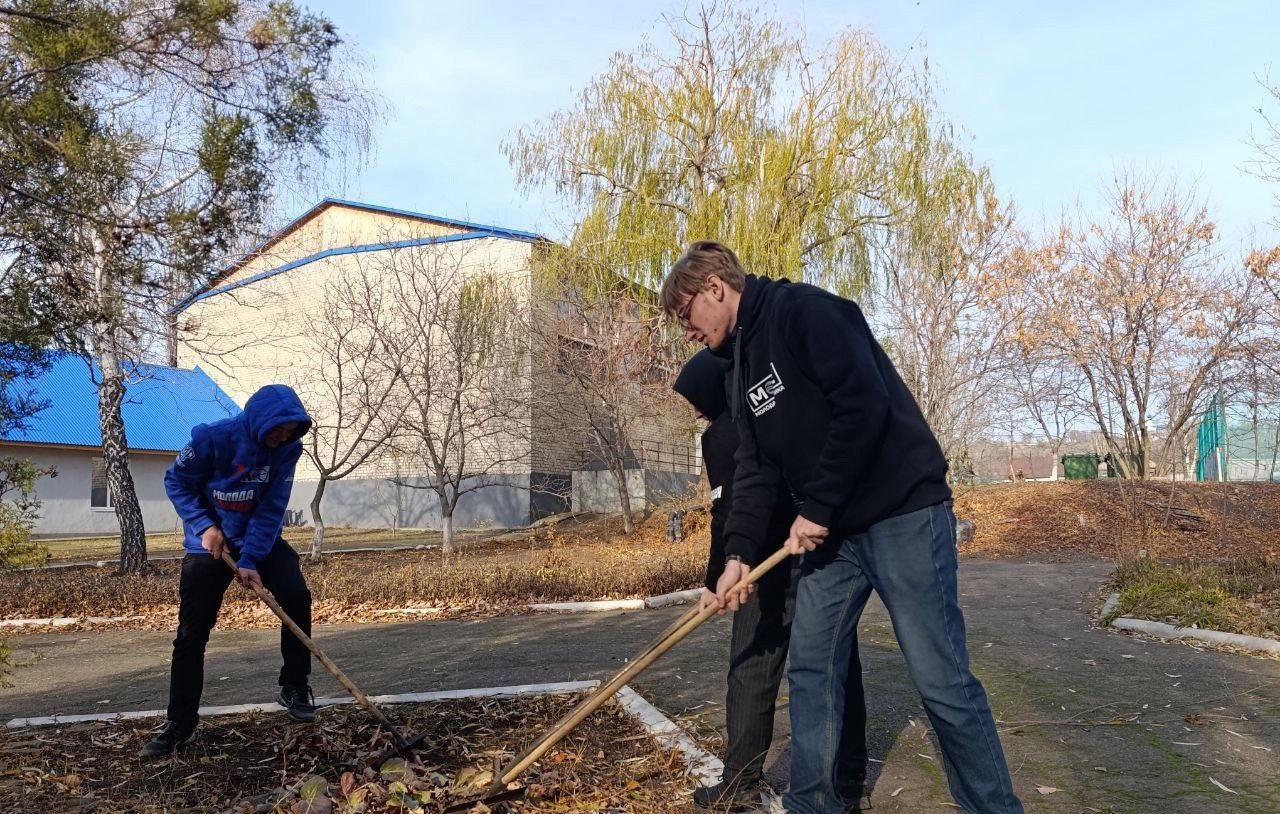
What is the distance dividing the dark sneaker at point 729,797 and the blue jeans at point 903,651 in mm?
281

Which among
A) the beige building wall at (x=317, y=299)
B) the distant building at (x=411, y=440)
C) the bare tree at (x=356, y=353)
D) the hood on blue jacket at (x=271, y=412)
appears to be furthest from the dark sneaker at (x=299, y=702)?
the distant building at (x=411, y=440)

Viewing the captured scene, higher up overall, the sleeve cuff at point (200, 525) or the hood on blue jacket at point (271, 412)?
the hood on blue jacket at point (271, 412)

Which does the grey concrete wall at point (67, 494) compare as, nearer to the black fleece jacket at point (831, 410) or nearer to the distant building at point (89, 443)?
the distant building at point (89, 443)

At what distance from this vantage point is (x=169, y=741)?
400 cm

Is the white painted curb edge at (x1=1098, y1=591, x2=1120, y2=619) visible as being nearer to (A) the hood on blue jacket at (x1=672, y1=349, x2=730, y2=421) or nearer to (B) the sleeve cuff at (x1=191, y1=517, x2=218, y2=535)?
(A) the hood on blue jacket at (x1=672, y1=349, x2=730, y2=421)

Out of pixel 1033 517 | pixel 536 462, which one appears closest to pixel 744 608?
pixel 1033 517

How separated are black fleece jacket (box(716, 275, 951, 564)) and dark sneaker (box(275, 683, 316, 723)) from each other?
2.81m

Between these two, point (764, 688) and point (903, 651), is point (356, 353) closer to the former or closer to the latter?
point (764, 688)

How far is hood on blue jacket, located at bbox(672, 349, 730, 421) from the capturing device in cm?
356

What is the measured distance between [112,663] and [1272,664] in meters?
8.46

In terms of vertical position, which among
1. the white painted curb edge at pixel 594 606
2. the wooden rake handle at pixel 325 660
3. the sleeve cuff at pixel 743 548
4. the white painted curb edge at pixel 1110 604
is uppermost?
the sleeve cuff at pixel 743 548

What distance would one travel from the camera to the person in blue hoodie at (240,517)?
4250mm

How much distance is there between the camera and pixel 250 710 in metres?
4.67

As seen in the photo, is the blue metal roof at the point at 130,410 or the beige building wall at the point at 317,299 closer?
the beige building wall at the point at 317,299
